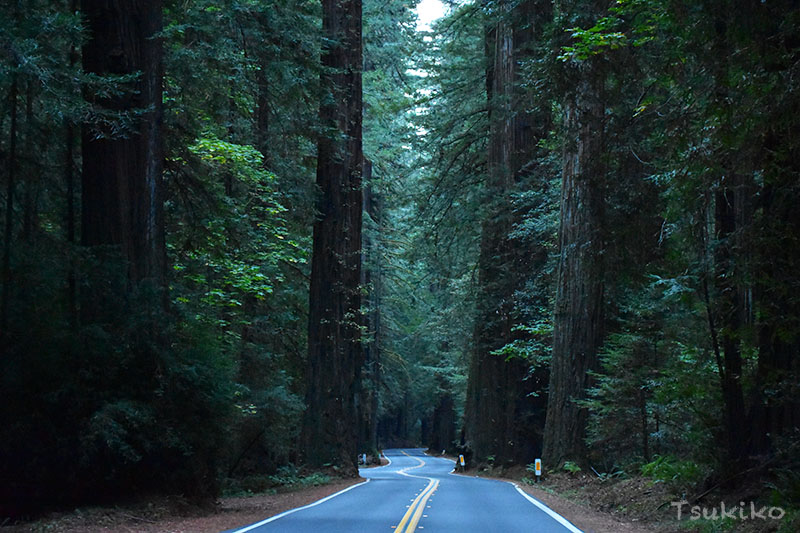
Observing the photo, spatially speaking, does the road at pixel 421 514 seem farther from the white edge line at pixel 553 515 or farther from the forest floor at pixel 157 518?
the forest floor at pixel 157 518

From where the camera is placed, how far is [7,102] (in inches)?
423

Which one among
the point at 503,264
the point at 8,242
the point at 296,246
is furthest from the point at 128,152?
the point at 503,264

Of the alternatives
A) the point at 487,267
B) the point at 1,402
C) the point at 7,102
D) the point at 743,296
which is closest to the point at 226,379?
the point at 1,402

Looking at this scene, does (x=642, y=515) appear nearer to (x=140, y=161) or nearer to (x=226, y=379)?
(x=226, y=379)

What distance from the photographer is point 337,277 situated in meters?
21.3

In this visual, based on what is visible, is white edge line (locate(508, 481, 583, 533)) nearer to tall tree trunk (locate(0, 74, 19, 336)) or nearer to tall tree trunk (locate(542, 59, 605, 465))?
tall tree trunk (locate(542, 59, 605, 465))

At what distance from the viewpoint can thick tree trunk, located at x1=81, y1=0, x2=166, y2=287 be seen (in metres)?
12.1

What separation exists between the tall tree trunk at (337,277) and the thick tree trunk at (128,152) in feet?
24.6

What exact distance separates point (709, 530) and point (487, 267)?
16727 mm

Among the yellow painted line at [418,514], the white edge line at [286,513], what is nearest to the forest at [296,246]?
the white edge line at [286,513]

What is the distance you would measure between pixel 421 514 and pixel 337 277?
33.9ft

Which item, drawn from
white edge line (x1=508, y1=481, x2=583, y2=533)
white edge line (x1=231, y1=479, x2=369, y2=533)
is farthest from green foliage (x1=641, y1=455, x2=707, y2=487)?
white edge line (x1=231, y1=479, x2=369, y2=533)

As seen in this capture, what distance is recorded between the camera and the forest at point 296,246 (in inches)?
356

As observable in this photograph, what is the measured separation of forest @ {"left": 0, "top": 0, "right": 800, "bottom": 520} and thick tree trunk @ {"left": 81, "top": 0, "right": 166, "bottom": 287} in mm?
38
